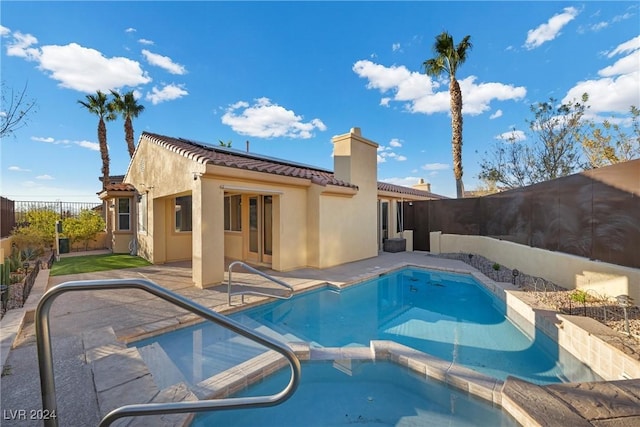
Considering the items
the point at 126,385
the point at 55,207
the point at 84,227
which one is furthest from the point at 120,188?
the point at 126,385

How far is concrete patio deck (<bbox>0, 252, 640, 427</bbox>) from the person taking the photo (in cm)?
330

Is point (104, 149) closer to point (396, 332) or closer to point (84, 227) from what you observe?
point (84, 227)

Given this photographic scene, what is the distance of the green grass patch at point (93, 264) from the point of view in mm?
11797

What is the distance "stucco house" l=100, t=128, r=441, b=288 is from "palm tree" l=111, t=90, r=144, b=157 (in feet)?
33.3

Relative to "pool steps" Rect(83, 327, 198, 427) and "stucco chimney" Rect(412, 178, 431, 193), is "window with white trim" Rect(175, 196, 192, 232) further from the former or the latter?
"stucco chimney" Rect(412, 178, 431, 193)

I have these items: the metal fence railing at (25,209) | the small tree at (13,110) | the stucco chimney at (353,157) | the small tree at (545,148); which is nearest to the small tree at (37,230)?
the metal fence railing at (25,209)

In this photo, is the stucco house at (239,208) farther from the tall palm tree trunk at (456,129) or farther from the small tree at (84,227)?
the tall palm tree trunk at (456,129)

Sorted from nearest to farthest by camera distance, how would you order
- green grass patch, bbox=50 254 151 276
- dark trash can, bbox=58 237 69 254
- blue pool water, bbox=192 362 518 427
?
blue pool water, bbox=192 362 518 427 → green grass patch, bbox=50 254 151 276 → dark trash can, bbox=58 237 69 254

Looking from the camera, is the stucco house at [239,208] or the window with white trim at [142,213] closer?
the stucco house at [239,208]

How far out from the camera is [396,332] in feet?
23.7

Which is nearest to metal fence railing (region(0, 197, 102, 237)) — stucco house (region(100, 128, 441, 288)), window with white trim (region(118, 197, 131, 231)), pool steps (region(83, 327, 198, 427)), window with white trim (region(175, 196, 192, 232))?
stucco house (region(100, 128, 441, 288))

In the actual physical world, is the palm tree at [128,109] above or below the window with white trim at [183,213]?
above

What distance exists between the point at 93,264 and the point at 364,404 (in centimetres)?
1473

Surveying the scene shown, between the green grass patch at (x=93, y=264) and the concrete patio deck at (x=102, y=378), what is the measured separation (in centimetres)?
406
